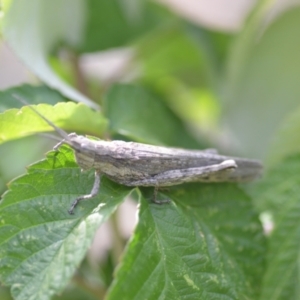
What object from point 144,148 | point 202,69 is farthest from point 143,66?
point 144,148

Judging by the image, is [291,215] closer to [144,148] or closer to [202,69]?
[144,148]

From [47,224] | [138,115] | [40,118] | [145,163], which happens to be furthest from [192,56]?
[47,224]

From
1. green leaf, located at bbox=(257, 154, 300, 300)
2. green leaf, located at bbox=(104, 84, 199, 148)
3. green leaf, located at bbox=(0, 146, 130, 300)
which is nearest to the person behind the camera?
green leaf, located at bbox=(0, 146, 130, 300)

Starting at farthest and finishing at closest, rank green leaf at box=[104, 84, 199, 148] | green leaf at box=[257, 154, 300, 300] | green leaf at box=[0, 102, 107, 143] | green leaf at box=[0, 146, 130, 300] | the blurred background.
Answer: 1. the blurred background
2. green leaf at box=[104, 84, 199, 148]
3. green leaf at box=[257, 154, 300, 300]
4. green leaf at box=[0, 102, 107, 143]
5. green leaf at box=[0, 146, 130, 300]

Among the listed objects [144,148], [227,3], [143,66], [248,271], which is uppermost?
[227,3]

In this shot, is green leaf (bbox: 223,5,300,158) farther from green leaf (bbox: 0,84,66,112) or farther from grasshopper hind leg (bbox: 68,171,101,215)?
grasshopper hind leg (bbox: 68,171,101,215)

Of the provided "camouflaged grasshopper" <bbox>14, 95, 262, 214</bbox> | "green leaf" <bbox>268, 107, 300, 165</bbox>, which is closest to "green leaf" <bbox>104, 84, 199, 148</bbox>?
"camouflaged grasshopper" <bbox>14, 95, 262, 214</bbox>

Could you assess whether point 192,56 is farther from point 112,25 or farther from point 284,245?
point 284,245
